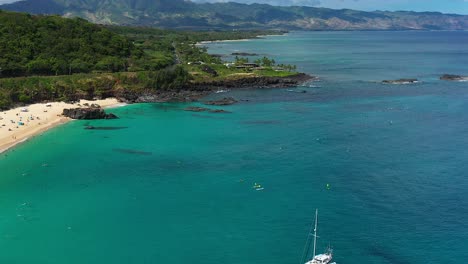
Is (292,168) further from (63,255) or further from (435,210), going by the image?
(63,255)

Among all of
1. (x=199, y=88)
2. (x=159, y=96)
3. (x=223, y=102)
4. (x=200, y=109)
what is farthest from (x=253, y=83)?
(x=200, y=109)

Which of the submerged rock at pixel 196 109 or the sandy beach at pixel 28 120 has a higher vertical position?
the submerged rock at pixel 196 109

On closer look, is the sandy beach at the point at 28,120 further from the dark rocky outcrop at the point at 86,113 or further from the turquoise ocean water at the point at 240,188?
the turquoise ocean water at the point at 240,188

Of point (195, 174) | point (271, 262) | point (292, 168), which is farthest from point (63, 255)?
point (292, 168)

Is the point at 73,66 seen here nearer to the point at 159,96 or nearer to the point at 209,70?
the point at 159,96

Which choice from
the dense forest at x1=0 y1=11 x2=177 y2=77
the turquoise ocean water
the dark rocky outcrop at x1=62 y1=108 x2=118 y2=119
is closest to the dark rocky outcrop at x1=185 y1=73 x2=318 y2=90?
the dense forest at x1=0 y1=11 x2=177 y2=77

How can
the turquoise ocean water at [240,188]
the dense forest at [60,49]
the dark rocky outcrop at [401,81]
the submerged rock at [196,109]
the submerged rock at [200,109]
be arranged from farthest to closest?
the dark rocky outcrop at [401,81]
the dense forest at [60,49]
the submerged rock at [196,109]
the submerged rock at [200,109]
the turquoise ocean water at [240,188]

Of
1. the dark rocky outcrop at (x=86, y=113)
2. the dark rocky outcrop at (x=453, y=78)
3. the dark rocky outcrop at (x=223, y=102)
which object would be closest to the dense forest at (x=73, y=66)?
the dark rocky outcrop at (x=86, y=113)
